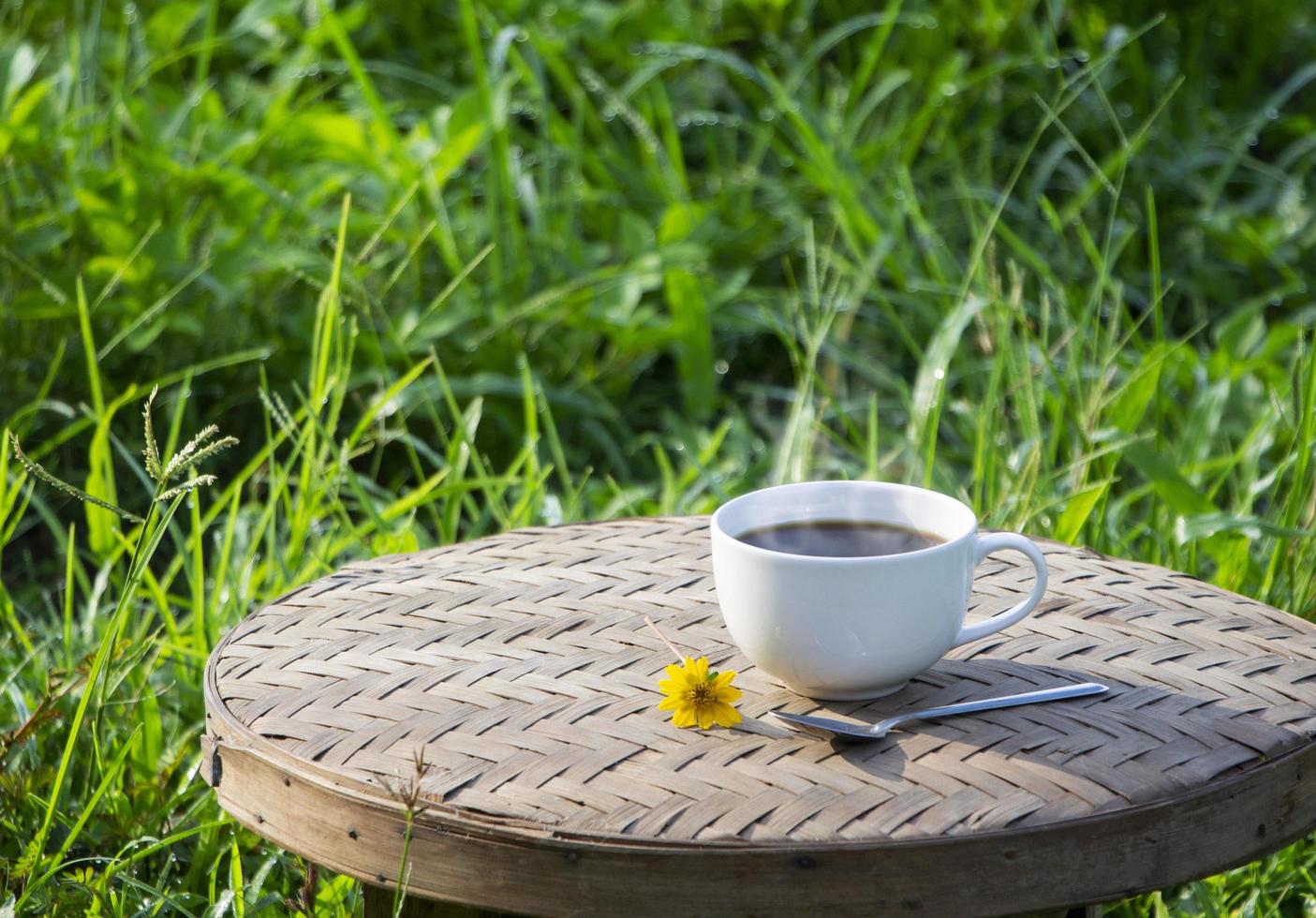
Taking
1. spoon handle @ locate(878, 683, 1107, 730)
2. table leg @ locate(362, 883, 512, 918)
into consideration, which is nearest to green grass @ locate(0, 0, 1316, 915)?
table leg @ locate(362, 883, 512, 918)

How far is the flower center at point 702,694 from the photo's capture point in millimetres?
1022

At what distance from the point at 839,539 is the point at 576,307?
1577mm

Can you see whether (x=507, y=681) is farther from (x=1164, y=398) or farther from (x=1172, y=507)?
(x=1164, y=398)

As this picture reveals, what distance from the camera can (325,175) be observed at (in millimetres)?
2713

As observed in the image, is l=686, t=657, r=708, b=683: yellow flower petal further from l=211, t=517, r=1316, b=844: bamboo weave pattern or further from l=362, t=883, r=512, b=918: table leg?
l=362, t=883, r=512, b=918: table leg

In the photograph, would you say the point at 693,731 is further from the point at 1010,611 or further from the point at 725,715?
the point at 1010,611

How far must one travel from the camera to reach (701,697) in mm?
1024

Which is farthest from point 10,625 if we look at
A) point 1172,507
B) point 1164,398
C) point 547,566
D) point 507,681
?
point 1164,398

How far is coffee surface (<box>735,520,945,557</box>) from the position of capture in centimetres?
111

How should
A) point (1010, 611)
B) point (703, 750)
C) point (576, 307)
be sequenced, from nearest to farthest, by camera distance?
point (703, 750) < point (1010, 611) < point (576, 307)

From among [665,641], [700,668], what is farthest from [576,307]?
[700,668]

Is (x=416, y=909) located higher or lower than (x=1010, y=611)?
lower

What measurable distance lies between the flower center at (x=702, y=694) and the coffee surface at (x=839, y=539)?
A: 0.41ft

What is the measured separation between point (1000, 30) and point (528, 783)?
2.73m
